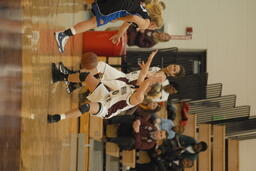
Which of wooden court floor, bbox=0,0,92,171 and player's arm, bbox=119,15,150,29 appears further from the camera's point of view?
player's arm, bbox=119,15,150,29

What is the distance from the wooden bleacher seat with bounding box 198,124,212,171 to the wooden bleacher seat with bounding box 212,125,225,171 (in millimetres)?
161

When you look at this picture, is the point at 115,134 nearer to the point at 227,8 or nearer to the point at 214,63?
the point at 214,63

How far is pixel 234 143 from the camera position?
8102mm

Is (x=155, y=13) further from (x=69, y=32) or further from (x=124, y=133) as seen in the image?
(x=124, y=133)

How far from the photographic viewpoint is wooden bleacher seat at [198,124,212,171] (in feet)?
25.9

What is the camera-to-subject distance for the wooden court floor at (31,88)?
106 inches

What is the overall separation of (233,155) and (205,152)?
2.02 ft

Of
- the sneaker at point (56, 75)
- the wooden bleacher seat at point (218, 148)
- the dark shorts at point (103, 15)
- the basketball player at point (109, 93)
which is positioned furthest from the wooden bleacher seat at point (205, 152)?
the dark shorts at point (103, 15)

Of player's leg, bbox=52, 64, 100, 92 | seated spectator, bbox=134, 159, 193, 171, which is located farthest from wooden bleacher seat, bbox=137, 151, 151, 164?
player's leg, bbox=52, 64, 100, 92

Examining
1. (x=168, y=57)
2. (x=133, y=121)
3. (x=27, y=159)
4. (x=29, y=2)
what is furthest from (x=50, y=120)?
(x=168, y=57)

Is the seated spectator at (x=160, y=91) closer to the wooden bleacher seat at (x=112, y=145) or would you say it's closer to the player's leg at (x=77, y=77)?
the wooden bleacher seat at (x=112, y=145)

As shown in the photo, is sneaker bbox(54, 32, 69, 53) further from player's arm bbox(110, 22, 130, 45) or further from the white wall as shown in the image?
the white wall

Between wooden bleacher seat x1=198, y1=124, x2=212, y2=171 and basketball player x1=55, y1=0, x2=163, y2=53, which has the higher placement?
basketball player x1=55, y1=0, x2=163, y2=53

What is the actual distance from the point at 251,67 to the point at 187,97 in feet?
5.90
